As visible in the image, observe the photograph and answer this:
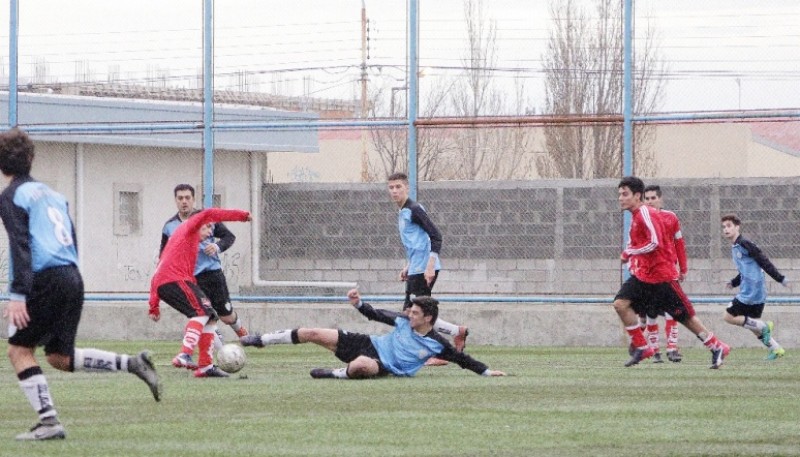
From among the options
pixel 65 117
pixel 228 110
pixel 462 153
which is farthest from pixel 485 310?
pixel 65 117

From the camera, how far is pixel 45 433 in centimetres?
806

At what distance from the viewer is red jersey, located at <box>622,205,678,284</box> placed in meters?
14.2

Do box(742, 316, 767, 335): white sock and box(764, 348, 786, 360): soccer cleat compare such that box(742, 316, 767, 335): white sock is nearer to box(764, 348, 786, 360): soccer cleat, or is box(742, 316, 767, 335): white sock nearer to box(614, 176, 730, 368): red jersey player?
box(764, 348, 786, 360): soccer cleat

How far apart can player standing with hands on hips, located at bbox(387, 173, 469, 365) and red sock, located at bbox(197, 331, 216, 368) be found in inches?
86.6

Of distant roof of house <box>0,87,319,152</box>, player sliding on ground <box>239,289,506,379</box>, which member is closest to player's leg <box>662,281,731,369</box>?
player sliding on ground <box>239,289,506,379</box>

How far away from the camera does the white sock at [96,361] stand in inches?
337

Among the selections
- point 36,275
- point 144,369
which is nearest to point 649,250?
point 144,369

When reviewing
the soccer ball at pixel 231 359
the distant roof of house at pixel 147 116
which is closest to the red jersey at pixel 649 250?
the soccer ball at pixel 231 359

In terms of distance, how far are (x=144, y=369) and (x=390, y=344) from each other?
392cm

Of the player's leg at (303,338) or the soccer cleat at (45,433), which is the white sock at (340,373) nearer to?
the player's leg at (303,338)

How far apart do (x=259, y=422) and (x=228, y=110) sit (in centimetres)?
1245

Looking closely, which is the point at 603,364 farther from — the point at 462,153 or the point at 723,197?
the point at 723,197

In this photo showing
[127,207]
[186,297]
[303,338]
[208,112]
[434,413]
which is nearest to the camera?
[434,413]

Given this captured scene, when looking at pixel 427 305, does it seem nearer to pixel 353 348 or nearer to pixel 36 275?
pixel 353 348
